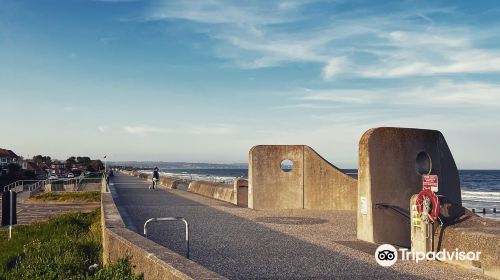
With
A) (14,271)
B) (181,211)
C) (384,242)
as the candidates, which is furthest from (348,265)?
(181,211)

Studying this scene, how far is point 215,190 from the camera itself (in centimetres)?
2505

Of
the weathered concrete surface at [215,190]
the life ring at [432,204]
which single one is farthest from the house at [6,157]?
the life ring at [432,204]

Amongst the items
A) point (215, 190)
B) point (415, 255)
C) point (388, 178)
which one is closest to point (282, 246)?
point (415, 255)

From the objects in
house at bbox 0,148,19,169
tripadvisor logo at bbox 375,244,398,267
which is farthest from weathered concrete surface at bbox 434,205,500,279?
house at bbox 0,148,19,169

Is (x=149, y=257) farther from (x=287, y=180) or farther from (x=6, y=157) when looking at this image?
(x=6, y=157)

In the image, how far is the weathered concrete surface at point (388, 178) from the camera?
11.3 metres

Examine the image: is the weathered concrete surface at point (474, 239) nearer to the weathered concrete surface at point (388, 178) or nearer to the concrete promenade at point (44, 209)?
the weathered concrete surface at point (388, 178)

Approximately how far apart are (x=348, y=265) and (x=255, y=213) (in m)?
8.25

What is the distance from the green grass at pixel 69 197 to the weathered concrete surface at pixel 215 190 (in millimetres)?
14617

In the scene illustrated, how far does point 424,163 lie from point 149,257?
7342 millimetres

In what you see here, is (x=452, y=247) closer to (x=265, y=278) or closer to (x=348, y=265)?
(x=348, y=265)

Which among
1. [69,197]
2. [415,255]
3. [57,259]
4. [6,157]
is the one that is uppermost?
[6,157]

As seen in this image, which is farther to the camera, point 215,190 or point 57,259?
point 215,190

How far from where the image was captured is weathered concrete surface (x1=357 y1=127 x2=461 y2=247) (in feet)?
37.0
